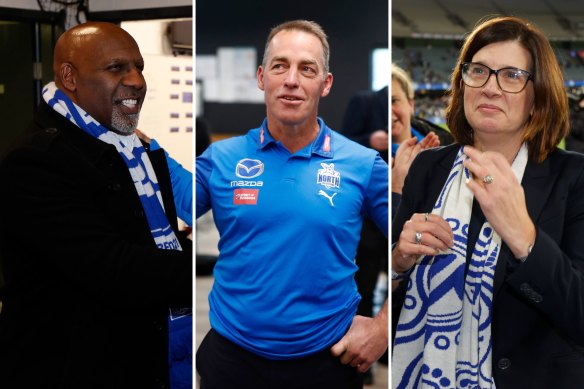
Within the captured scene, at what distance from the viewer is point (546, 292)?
1.54 meters

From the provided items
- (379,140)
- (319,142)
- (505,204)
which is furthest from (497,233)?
(319,142)

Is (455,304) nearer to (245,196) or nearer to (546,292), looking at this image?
(546,292)

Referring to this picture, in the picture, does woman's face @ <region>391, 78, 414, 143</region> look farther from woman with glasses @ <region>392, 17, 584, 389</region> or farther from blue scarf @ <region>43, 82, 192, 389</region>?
blue scarf @ <region>43, 82, 192, 389</region>

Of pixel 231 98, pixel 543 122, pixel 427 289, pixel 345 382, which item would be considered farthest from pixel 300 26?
pixel 345 382

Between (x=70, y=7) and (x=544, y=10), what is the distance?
1.75 metres

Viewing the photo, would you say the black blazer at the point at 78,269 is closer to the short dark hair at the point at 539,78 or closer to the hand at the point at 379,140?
the hand at the point at 379,140

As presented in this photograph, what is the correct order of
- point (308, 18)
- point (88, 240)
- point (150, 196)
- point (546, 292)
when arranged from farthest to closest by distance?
point (150, 196)
point (88, 240)
point (308, 18)
point (546, 292)

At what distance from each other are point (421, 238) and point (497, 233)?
18 centimetres

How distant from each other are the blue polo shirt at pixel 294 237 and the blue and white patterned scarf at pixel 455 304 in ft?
0.65

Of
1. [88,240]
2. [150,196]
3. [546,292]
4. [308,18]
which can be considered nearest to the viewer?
[546,292]

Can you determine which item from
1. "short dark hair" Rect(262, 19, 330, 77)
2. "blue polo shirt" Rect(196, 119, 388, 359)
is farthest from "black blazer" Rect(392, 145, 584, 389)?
"short dark hair" Rect(262, 19, 330, 77)

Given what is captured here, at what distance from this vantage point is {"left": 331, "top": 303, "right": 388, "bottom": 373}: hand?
1.68m

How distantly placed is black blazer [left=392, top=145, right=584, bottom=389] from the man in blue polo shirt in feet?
0.99

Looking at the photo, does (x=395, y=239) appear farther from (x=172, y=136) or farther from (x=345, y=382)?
(x=172, y=136)
